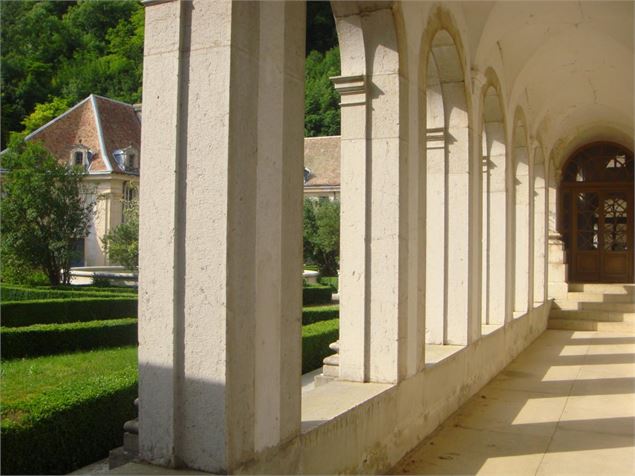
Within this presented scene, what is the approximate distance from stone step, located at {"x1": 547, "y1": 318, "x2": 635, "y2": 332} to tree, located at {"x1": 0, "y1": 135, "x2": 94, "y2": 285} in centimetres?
1456

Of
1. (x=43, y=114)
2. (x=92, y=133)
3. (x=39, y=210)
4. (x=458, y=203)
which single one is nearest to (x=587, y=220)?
(x=458, y=203)

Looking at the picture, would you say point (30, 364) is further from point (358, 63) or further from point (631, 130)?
point (631, 130)

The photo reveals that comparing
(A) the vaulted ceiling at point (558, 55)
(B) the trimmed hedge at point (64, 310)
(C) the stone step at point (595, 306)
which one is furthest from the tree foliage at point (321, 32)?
(C) the stone step at point (595, 306)

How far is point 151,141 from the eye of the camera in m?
2.81

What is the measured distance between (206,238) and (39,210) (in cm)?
1881

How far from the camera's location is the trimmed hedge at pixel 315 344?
923cm

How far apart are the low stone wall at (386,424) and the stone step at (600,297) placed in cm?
670

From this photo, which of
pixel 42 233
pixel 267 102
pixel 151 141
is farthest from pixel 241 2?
pixel 42 233

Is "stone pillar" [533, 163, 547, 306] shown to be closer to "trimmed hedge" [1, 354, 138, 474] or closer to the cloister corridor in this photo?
the cloister corridor

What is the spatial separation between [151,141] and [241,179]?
0.45m

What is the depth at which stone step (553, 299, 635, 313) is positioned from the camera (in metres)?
12.0

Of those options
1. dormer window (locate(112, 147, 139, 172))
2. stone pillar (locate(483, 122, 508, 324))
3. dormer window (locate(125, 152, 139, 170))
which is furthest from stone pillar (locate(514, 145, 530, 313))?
dormer window (locate(125, 152, 139, 170))

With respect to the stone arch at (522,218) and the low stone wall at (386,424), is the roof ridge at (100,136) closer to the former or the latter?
the stone arch at (522,218)

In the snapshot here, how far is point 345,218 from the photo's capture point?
4.60 m
